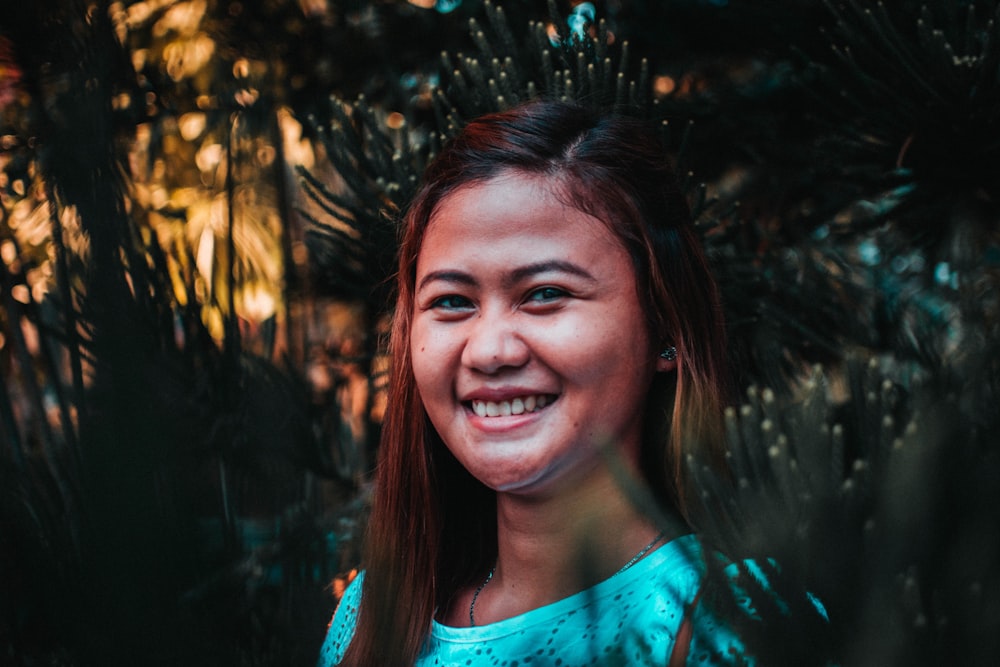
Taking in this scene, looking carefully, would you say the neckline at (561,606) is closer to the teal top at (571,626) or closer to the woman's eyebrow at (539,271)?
the teal top at (571,626)

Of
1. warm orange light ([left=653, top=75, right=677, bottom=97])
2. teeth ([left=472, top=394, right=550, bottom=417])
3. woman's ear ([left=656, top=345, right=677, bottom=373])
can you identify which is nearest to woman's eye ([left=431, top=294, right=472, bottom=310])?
teeth ([left=472, top=394, right=550, bottom=417])

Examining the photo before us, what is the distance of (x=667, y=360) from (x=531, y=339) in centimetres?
19

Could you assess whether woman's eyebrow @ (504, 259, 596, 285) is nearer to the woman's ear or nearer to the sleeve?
the woman's ear

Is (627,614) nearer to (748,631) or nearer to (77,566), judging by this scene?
(748,631)

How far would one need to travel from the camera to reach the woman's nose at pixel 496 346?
95 centimetres

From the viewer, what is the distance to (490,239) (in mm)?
989

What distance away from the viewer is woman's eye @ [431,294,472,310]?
40.4 inches

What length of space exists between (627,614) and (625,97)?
0.69 m

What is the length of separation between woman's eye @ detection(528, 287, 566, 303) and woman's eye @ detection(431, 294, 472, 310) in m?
0.08

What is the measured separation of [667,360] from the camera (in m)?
1.05

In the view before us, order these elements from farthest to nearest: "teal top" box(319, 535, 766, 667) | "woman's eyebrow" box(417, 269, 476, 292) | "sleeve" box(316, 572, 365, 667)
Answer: "sleeve" box(316, 572, 365, 667) < "woman's eyebrow" box(417, 269, 476, 292) < "teal top" box(319, 535, 766, 667)

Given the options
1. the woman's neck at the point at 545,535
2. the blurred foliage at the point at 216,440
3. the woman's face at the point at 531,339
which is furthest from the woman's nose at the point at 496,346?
the blurred foliage at the point at 216,440

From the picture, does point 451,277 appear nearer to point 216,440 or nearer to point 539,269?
point 539,269

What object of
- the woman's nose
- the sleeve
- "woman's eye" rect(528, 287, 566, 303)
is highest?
"woman's eye" rect(528, 287, 566, 303)
